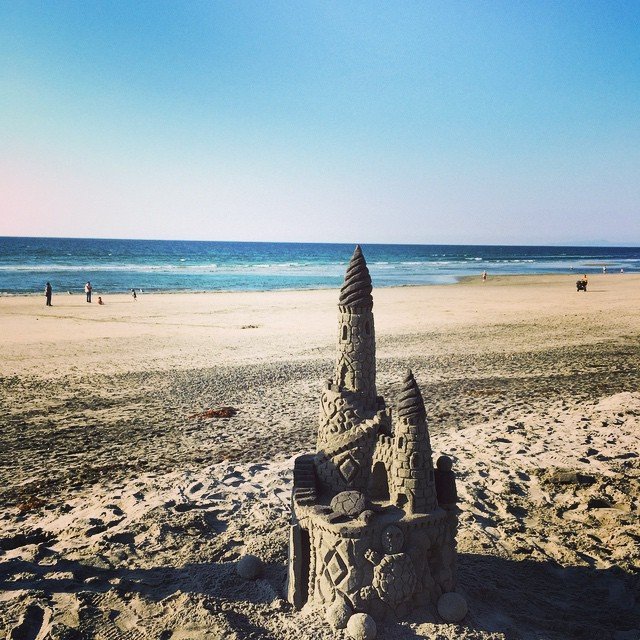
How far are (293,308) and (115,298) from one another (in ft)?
51.8

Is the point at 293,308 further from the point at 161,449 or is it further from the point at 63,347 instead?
the point at 161,449

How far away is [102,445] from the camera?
1154 cm

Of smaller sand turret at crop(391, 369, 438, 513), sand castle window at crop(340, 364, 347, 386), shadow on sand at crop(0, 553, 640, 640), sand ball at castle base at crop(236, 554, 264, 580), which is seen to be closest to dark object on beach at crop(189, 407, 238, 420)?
shadow on sand at crop(0, 553, 640, 640)

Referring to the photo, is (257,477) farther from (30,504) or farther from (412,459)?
(412,459)

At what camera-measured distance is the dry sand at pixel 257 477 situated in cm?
600

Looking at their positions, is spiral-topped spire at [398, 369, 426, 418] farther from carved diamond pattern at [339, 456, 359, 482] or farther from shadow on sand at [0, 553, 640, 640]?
shadow on sand at [0, 553, 640, 640]

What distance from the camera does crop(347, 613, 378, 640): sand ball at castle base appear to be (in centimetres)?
478

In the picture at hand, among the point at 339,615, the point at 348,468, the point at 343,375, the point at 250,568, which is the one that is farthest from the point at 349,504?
the point at 250,568

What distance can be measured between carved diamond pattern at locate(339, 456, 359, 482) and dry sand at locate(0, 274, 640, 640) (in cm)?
146

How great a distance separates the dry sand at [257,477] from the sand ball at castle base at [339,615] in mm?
101

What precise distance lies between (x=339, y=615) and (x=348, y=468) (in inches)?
54.6

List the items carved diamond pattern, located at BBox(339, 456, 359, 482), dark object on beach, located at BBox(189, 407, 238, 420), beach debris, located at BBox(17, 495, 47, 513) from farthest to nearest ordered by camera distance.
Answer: dark object on beach, located at BBox(189, 407, 238, 420) < beach debris, located at BBox(17, 495, 47, 513) < carved diamond pattern, located at BBox(339, 456, 359, 482)

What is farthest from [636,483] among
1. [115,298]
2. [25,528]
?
[115,298]

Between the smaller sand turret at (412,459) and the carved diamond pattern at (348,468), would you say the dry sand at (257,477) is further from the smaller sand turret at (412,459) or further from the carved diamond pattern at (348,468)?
the carved diamond pattern at (348,468)
